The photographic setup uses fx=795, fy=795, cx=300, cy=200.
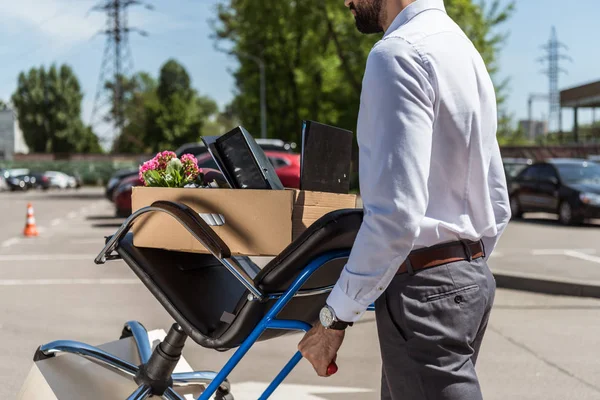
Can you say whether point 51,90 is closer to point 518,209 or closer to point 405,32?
point 518,209

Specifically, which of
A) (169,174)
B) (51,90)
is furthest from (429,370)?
(51,90)

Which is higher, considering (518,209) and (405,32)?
(405,32)

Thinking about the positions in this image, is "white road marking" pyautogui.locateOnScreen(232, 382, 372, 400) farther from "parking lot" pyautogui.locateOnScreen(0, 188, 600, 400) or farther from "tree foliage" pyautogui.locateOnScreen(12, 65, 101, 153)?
"tree foliage" pyautogui.locateOnScreen(12, 65, 101, 153)

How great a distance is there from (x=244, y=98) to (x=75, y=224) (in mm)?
26670

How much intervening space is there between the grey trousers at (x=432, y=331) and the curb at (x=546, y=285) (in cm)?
660

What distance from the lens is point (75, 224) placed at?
62.6 ft

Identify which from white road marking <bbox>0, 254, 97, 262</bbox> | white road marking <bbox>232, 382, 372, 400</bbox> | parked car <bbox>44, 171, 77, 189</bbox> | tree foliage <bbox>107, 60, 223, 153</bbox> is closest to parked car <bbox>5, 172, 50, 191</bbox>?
parked car <bbox>44, 171, 77, 189</bbox>

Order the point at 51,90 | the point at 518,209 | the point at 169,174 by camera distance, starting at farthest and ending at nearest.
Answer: the point at 51,90
the point at 518,209
the point at 169,174

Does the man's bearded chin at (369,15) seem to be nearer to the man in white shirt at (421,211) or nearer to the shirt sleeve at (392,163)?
the man in white shirt at (421,211)

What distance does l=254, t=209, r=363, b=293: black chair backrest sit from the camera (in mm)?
2070

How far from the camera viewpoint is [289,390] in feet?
14.7

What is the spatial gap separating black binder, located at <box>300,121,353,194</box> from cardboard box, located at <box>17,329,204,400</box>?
1.25 metres

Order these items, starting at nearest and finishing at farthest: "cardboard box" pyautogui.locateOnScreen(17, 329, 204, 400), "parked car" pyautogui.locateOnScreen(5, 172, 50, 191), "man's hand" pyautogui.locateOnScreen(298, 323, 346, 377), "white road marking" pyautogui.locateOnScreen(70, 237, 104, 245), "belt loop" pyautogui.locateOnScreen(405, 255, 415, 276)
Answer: "belt loop" pyautogui.locateOnScreen(405, 255, 415, 276), "man's hand" pyautogui.locateOnScreen(298, 323, 346, 377), "cardboard box" pyautogui.locateOnScreen(17, 329, 204, 400), "white road marking" pyautogui.locateOnScreen(70, 237, 104, 245), "parked car" pyautogui.locateOnScreen(5, 172, 50, 191)

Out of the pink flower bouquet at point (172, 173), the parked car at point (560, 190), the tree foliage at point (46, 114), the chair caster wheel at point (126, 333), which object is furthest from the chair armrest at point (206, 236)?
the tree foliage at point (46, 114)
